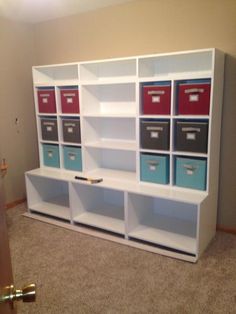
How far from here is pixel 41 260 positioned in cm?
255

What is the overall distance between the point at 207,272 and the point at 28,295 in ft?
6.10

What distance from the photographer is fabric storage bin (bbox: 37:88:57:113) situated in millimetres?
3330

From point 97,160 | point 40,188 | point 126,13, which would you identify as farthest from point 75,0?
point 40,188

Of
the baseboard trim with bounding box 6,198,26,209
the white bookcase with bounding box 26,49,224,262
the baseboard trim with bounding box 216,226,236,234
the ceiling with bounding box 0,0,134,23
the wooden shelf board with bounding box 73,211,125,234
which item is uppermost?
the ceiling with bounding box 0,0,134,23

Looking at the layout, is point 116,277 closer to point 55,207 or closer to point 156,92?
point 55,207

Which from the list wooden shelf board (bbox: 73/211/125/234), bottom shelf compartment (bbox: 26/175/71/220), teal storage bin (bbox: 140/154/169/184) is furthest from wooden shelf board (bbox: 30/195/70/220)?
teal storage bin (bbox: 140/154/169/184)

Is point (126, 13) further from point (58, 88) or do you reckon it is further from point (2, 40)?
point (2, 40)

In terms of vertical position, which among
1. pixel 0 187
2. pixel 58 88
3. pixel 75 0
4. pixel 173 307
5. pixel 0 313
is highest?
pixel 75 0

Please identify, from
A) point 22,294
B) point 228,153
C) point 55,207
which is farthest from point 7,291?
point 55,207

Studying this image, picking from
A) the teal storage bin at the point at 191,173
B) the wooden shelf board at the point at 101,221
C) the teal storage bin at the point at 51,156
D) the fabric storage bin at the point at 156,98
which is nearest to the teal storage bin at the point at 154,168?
the teal storage bin at the point at 191,173

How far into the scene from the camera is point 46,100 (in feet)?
11.1

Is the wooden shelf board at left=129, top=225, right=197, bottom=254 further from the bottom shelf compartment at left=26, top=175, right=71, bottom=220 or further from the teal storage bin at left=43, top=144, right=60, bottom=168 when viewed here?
the teal storage bin at left=43, top=144, right=60, bottom=168

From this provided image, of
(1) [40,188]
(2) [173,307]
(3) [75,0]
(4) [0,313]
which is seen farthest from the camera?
(1) [40,188]

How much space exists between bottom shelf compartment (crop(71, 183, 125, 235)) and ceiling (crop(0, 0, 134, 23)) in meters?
1.88
